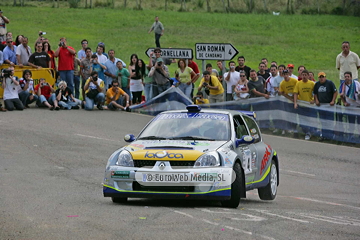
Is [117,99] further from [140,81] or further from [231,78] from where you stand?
[231,78]

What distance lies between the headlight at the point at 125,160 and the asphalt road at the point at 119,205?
0.60 metres

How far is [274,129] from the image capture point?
21.4m

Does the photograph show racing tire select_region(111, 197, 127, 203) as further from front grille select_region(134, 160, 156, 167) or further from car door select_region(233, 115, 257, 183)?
car door select_region(233, 115, 257, 183)

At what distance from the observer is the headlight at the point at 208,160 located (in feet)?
33.6

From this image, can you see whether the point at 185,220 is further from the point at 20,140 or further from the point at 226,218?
the point at 20,140

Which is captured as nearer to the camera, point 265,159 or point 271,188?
point 265,159

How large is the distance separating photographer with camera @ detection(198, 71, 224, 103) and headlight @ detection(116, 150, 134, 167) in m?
11.6

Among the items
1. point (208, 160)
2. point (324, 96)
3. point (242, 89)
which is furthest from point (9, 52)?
point (208, 160)

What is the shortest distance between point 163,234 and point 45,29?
54.9m

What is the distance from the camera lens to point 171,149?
10.4 metres

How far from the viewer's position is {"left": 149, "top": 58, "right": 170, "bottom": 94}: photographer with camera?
2350 cm

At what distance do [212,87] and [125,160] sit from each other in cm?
1195

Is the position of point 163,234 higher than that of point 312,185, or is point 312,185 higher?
point 163,234

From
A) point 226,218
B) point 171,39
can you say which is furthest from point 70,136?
point 171,39
